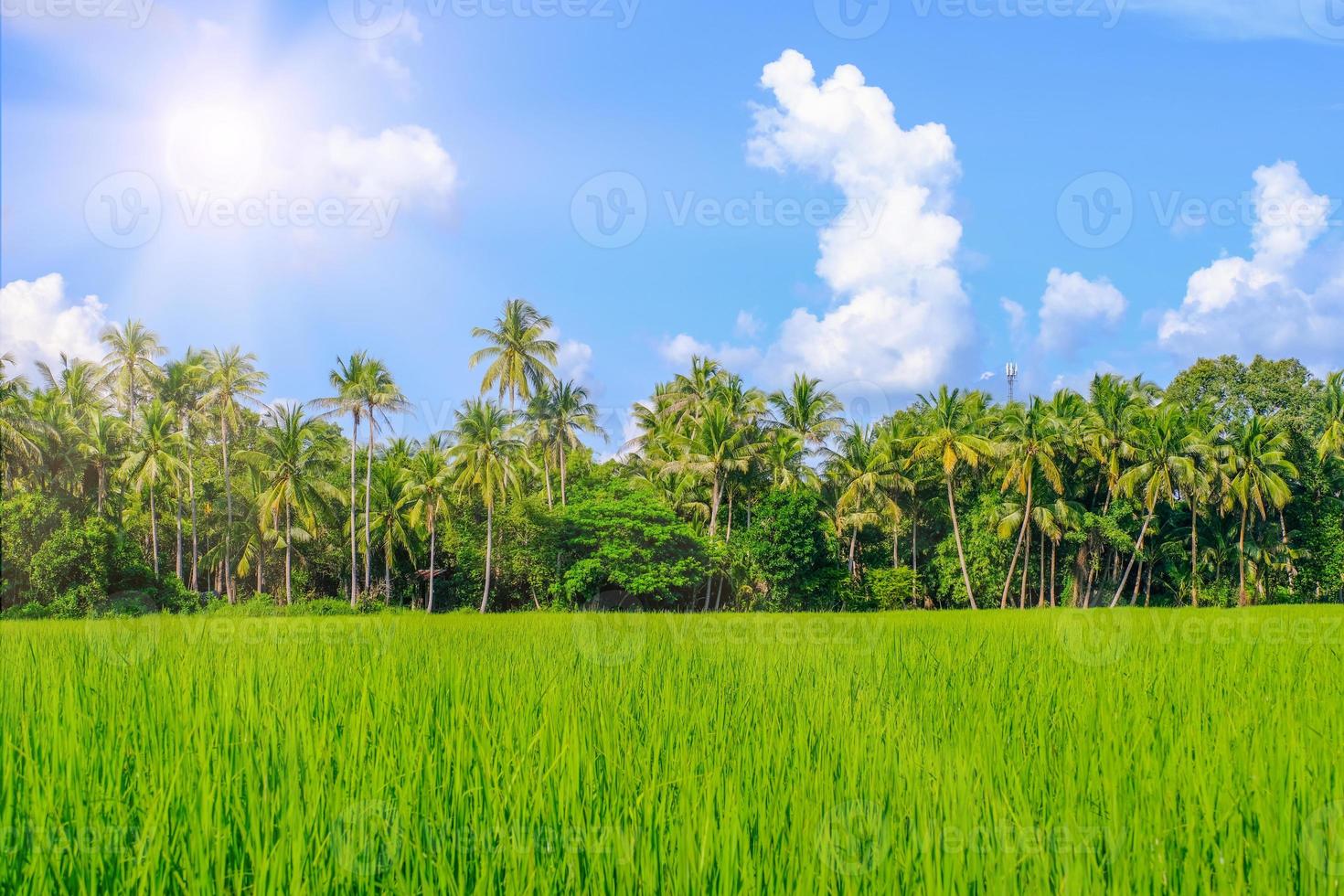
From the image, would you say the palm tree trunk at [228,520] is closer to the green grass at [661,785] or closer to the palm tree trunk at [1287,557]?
the green grass at [661,785]

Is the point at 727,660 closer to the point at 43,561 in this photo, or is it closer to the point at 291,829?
the point at 291,829

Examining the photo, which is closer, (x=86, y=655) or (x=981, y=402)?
(x=86, y=655)

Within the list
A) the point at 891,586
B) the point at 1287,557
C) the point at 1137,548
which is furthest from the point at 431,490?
the point at 1287,557

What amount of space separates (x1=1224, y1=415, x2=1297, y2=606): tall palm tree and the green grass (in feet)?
124

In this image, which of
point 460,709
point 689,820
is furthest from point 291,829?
point 460,709

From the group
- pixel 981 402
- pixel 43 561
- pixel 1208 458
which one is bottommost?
pixel 43 561

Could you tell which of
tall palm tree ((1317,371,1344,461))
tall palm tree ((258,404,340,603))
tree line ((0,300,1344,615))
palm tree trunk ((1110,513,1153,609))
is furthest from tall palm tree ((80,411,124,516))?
tall palm tree ((1317,371,1344,461))

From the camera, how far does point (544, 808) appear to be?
262cm

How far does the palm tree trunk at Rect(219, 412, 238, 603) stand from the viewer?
38125 millimetres

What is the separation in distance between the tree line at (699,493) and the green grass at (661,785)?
94.6ft

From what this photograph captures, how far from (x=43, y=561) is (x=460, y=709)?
33.1 m

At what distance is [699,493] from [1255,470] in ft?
83.9

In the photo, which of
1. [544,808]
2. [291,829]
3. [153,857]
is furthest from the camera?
[544,808]

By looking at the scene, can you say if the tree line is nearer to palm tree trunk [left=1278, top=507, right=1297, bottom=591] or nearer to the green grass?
palm tree trunk [left=1278, top=507, right=1297, bottom=591]
